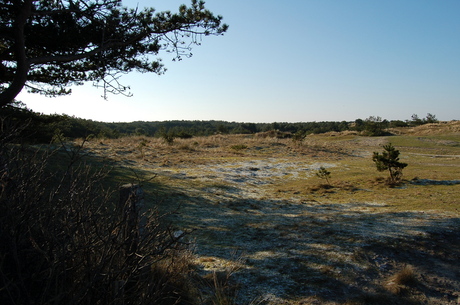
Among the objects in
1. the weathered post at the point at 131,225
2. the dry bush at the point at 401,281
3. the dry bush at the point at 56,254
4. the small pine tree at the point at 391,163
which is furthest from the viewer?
the small pine tree at the point at 391,163

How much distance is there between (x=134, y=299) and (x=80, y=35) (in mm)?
7044

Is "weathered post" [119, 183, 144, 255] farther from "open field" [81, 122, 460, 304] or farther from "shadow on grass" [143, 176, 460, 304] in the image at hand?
"shadow on grass" [143, 176, 460, 304]

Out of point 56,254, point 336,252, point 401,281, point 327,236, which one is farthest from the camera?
point 327,236

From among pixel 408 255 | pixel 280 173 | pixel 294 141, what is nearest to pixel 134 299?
pixel 408 255

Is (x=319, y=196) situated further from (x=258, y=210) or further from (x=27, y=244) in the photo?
(x=27, y=244)

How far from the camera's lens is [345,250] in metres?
4.49

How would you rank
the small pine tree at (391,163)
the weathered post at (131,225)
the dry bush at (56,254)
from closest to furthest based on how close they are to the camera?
the dry bush at (56,254)
the weathered post at (131,225)
the small pine tree at (391,163)

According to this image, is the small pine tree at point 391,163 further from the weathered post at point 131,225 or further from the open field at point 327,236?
the weathered post at point 131,225

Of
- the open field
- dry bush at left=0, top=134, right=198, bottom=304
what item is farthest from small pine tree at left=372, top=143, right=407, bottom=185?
dry bush at left=0, top=134, right=198, bottom=304

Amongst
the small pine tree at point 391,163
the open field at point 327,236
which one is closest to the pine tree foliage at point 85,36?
the open field at point 327,236

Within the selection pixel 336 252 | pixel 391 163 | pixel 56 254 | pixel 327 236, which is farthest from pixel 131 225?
pixel 391 163

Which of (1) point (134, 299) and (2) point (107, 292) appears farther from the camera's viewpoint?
(1) point (134, 299)

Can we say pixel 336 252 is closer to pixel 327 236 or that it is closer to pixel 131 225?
pixel 327 236

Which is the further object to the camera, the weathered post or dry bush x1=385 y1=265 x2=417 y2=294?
dry bush x1=385 y1=265 x2=417 y2=294
